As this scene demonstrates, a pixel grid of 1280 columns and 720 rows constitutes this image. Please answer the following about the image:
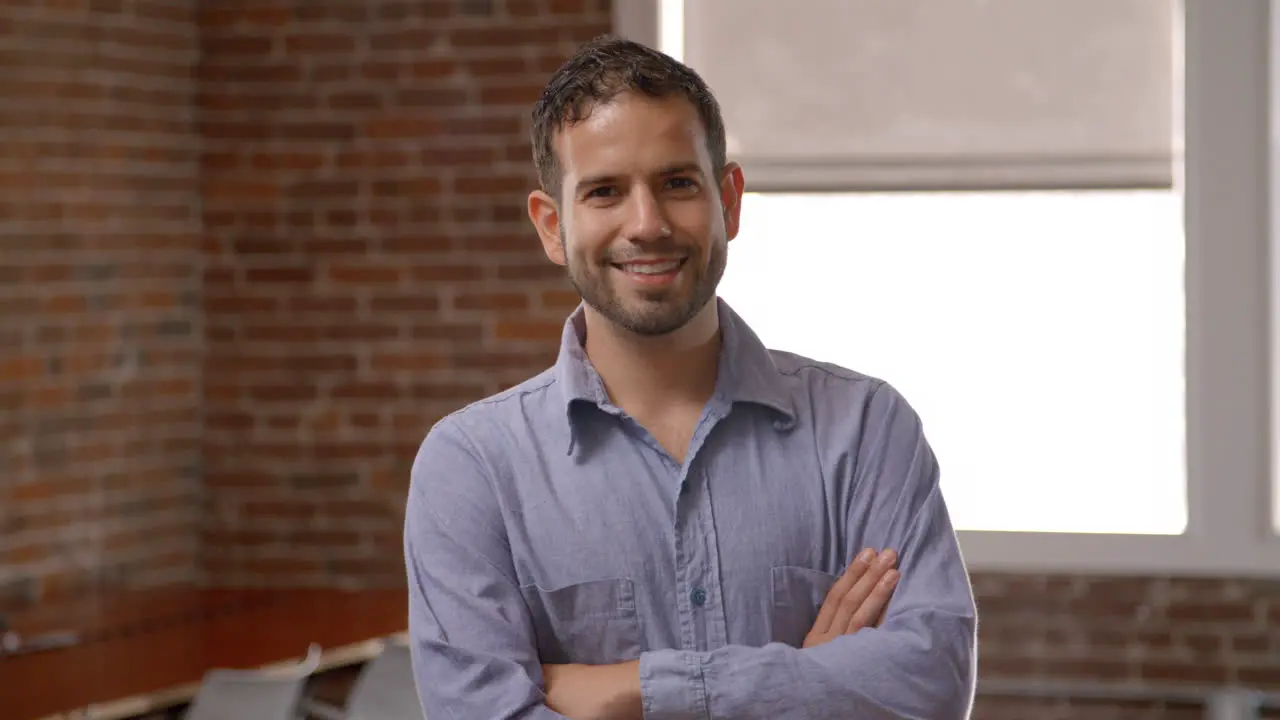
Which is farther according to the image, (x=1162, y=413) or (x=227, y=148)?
(x=227, y=148)

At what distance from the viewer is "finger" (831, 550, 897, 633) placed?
71.1 inches

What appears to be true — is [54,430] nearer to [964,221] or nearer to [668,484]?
[964,221]

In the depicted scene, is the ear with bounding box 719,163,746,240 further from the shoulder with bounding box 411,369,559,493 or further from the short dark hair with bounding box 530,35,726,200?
the shoulder with bounding box 411,369,559,493

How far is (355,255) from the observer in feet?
15.2

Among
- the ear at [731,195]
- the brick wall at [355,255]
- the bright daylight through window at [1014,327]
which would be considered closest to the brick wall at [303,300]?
the brick wall at [355,255]

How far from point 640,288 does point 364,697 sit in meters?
2.21

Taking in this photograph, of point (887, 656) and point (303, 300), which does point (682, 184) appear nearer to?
point (887, 656)

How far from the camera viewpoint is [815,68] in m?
4.35

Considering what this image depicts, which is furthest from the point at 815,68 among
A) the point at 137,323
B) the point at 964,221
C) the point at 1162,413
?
the point at 137,323

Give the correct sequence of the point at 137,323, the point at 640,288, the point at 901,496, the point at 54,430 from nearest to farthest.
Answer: the point at 640,288 < the point at 901,496 < the point at 54,430 < the point at 137,323

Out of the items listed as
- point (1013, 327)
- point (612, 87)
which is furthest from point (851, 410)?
point (1013, 327)

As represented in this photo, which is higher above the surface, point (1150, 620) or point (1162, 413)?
point (1162, 413)

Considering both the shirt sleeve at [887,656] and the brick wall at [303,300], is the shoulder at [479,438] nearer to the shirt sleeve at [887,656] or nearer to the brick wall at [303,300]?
the shirt sleeve at [887,656]

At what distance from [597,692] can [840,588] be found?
0.95 ft
